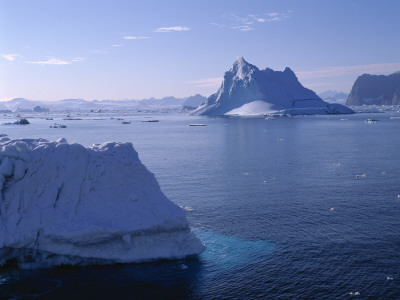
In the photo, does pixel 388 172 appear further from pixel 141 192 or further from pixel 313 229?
pixel 141 192

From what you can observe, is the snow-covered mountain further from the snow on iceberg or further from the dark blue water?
the snow on iceberg

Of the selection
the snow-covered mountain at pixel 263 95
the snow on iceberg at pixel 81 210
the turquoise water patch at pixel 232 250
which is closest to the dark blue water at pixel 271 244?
the turquoise water patch at pixel 232 250

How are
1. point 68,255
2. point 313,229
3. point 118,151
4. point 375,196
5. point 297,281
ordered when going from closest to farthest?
point 297,281
point 68,255
point 118,151
point 313,229
point 375,196

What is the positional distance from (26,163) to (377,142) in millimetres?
54604

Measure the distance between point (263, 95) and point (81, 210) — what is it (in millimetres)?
134038

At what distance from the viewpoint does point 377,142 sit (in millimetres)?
58969

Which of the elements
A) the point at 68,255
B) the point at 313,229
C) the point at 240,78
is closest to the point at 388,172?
the point at 313,229

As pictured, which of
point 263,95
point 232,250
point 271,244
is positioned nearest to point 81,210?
point 232,250

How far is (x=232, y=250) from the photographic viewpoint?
17.7 metres

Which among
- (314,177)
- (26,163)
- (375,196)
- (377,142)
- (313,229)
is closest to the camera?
(26,163)

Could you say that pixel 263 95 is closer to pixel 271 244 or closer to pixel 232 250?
pixel 271 244

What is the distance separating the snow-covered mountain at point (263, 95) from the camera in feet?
471

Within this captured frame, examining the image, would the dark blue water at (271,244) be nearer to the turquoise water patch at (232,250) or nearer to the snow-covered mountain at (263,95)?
the turquoise water patch at (232,250)

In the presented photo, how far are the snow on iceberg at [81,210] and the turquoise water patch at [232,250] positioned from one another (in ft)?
3.26
